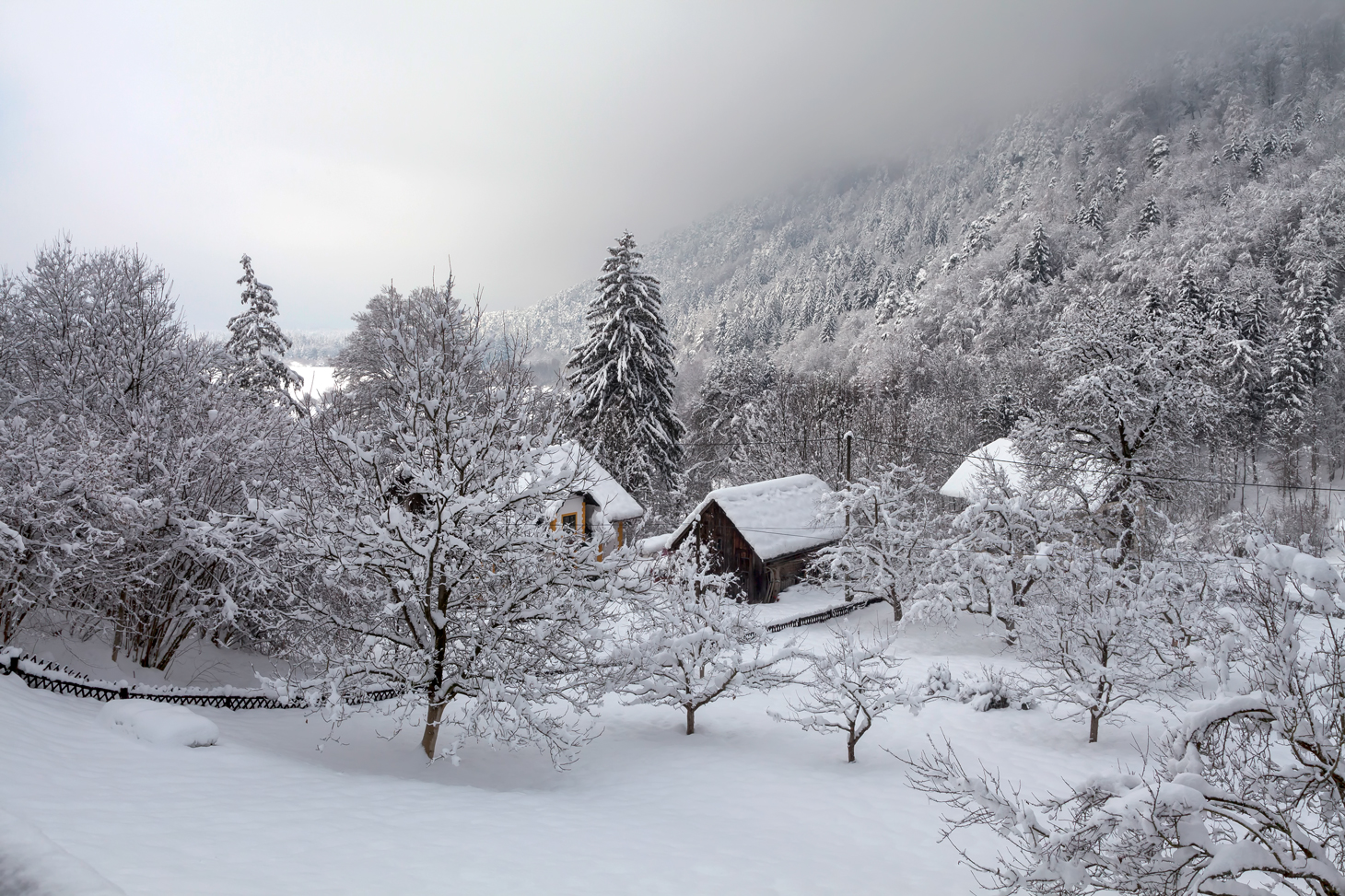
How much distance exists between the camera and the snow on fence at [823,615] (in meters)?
21.7

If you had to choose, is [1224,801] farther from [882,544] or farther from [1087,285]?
[1087,285]

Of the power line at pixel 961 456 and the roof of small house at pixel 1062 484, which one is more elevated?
the power line at pixel 961 456

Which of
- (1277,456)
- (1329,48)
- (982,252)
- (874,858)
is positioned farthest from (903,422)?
(1329,48)

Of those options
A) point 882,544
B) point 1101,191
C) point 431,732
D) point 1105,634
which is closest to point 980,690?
point 1105,634

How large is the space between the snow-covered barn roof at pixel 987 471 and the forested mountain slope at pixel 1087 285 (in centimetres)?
239

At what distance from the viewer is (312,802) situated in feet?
21.2

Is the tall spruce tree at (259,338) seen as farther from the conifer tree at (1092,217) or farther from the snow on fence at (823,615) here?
the conifer tree at (1092,217)

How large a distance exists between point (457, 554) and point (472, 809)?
2.99m

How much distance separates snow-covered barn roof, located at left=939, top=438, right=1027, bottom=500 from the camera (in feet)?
73.5

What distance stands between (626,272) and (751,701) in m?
20.8

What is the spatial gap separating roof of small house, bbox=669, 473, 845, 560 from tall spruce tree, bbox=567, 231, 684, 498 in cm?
504

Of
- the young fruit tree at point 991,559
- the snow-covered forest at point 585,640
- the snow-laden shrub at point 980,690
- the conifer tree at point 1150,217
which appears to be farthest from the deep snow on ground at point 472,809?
the conifer tree at point 1150,217

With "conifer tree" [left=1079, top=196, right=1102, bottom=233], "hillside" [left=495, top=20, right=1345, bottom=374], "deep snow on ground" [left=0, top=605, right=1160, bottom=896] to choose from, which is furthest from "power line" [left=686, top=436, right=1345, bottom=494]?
"conifer tree" [left=1079, top=196, right=1102, bottom=233]

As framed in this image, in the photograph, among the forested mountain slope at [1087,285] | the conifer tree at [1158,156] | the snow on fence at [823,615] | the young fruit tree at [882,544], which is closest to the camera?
the snow on fence at [823,615]
